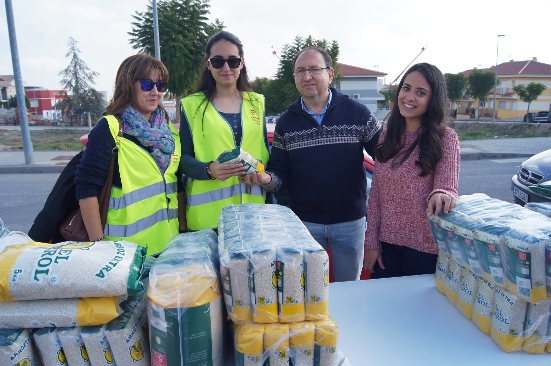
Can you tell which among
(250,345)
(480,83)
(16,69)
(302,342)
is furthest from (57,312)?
(480,83)

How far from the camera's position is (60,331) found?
1280 millimetres

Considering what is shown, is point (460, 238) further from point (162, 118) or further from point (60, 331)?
point (162, 118)

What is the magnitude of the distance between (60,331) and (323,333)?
2.63 feet

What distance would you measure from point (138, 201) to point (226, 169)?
467 millimetres

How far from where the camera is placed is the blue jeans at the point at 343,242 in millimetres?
2643

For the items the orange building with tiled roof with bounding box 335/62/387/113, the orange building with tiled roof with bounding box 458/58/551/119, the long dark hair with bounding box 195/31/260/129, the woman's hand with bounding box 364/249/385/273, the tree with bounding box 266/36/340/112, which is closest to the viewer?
the woman's hand with bounding box 364/249/385/273

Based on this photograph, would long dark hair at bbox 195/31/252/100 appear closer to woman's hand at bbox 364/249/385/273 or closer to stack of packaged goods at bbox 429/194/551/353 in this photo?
woman's hand at bbox 364/249/385/273

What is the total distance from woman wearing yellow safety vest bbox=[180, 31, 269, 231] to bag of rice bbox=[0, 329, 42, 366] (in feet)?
4.01

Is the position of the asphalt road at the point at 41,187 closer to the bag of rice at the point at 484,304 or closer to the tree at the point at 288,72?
the bag of rice at the point at 484,304

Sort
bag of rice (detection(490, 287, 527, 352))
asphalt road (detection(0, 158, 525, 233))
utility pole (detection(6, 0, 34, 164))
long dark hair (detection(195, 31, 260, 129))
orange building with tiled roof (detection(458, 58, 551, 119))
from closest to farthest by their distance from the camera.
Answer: bag of rice (detection(490, 287, 527, 352)) → long dark hair (detection(195, 31, 260, 129)) → asphalt road (detection(0, 158, 525, 233)) → utility pole (detection(6, 0, 34, 164)) → orange building with tiled roof (detection(458, 58, 551, 119))

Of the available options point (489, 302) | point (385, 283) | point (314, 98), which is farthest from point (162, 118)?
point (489, 302)

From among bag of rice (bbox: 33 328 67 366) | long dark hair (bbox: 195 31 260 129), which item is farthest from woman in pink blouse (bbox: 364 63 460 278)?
bag of rice (bbox: 33 328 67 366)

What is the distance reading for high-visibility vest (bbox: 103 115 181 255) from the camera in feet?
6.79

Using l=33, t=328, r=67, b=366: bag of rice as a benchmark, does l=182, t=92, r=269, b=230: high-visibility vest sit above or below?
above
